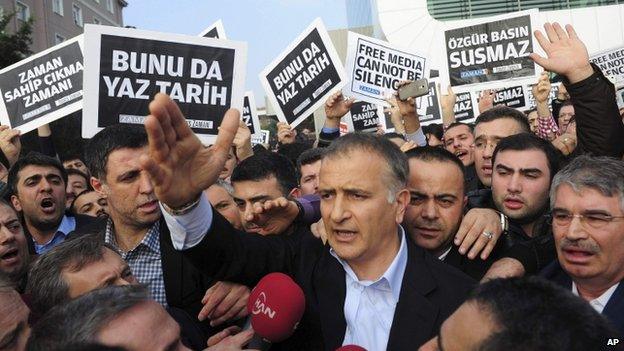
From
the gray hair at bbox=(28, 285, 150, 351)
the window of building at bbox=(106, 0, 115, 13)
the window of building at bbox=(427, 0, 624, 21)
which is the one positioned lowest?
the gray hair at bbox=(28, 285, 150, 351)

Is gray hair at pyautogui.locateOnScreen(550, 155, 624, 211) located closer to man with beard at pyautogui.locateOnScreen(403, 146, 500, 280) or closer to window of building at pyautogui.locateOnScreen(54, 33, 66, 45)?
man with beard at pyautogui.locateOnScreen(403, 146, 500, 280)

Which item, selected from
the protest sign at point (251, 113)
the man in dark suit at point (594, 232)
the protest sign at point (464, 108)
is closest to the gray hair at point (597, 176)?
the man in dark suit at point (594, 232)

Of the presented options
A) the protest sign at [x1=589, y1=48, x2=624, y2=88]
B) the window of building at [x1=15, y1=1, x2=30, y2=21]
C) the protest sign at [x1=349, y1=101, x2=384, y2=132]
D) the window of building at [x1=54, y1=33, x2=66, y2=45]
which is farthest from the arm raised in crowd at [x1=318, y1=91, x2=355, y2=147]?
the window of building at [x1=54, y1=33, x2=66, y2=45]

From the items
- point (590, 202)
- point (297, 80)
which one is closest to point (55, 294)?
point (590, 202)

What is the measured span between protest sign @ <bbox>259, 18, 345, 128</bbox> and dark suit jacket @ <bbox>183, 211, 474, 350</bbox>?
4.07 m

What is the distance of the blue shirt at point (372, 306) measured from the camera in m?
2.28

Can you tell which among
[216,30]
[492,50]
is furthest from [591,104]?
[492,50]

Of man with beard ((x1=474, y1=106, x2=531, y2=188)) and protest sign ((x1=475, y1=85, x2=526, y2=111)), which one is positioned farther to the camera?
protest sign ((x1=475, y1=85, x2=526, y2=111))

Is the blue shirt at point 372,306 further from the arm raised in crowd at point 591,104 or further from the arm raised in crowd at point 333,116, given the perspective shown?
the arm raised in crowd at point 333,116

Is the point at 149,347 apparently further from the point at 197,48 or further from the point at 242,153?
the point at 242,153

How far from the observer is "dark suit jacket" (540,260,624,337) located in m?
2.36

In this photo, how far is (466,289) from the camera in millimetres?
2273

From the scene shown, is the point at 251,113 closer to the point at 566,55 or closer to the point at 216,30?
the point at 216,30

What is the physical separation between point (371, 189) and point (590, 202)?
3.01ft
